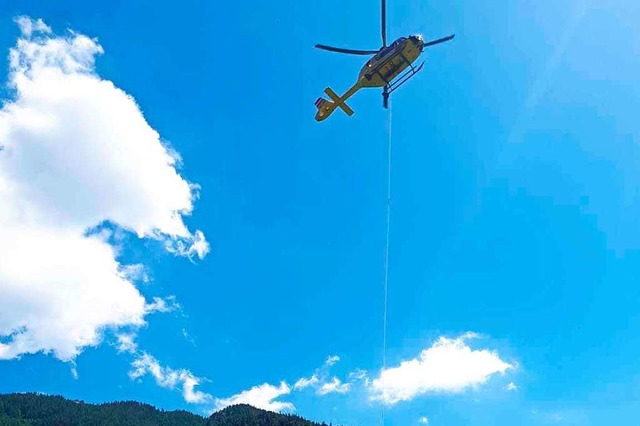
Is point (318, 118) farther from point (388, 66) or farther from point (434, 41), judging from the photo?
point (434, 41)

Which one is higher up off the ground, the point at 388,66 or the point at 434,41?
the point at 434,41

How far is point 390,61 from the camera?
36.3 meters

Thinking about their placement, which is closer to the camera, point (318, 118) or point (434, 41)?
point (434, 41)

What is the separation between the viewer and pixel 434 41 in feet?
124

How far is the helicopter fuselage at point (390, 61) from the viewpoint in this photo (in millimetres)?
35656

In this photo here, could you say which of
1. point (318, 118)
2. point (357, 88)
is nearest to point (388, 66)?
point (357, 88)

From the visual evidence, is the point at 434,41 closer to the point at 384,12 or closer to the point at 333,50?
the point at 384,12

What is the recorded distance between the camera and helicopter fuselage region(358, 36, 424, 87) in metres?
35.7

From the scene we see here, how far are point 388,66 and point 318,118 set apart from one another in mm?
7459

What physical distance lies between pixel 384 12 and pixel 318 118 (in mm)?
9144

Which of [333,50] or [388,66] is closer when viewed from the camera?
[388,66]

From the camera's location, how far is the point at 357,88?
39438 millimetres

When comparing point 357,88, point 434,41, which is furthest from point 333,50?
point 434,41

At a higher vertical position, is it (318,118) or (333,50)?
(333,50)
